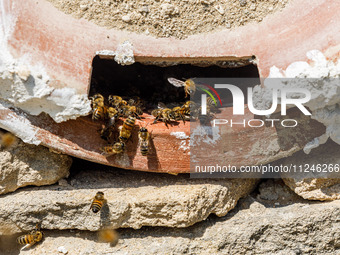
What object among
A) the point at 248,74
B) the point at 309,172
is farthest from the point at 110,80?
the point at 309,172

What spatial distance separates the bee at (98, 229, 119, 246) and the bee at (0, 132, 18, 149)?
29.2 inches

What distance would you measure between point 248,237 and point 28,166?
1.37 m

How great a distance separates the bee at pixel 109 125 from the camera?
2434 millimetres

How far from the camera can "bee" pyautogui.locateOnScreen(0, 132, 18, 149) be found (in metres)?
2.61

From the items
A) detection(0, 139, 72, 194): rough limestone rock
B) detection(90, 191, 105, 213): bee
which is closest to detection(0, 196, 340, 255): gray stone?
detection(90, 191, 105, 213): bee

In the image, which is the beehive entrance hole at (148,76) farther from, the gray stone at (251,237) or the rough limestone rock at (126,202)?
the gray stone at (251,237)

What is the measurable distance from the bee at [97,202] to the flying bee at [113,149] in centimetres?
24

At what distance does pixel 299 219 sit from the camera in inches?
103

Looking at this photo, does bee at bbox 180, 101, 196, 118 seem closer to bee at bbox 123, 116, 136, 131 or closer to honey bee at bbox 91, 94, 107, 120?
bee at bbox 123, 116, 136, 131

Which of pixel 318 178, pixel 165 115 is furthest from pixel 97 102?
pixel 318 178

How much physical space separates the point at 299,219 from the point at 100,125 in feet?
4.18

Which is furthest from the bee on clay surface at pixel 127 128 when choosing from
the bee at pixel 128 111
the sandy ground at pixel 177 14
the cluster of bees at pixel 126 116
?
the sandy ground at pixel 177 14

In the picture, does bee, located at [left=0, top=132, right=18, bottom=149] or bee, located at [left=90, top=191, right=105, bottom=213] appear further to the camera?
bee, located at [left=0, top=132, right=18, bottom=149]

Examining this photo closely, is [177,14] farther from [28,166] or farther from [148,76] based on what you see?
[28,166]
